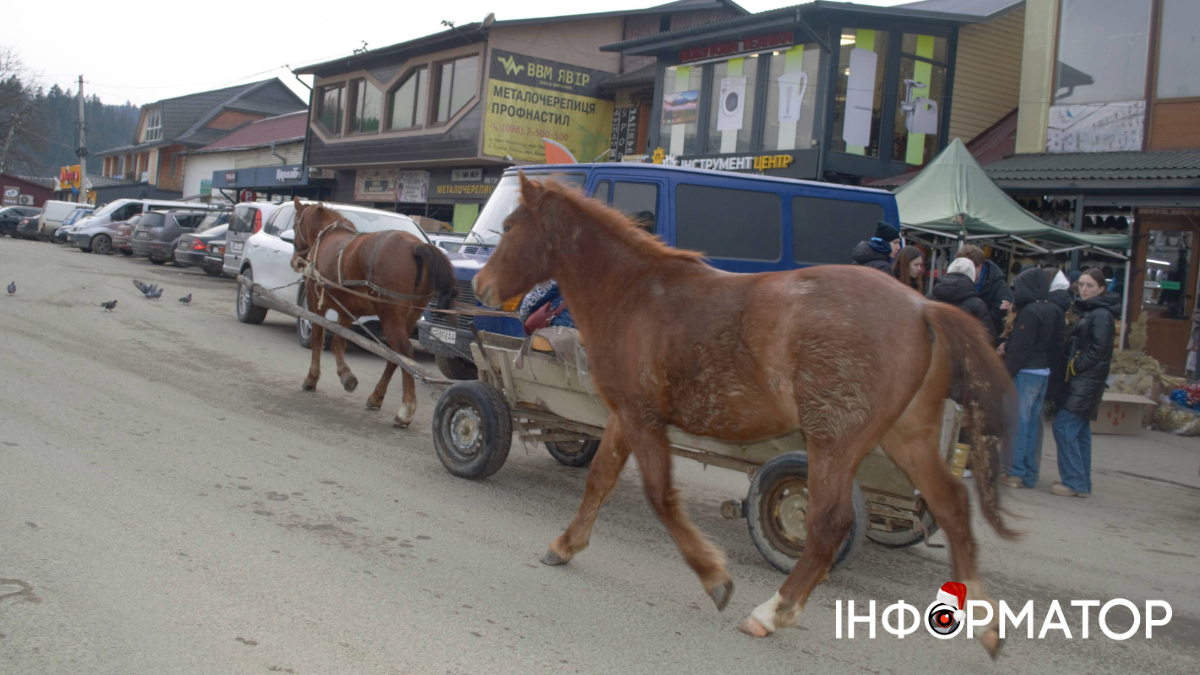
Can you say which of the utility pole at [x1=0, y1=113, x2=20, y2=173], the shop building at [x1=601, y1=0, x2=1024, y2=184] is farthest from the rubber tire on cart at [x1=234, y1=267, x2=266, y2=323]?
the utility pole at [x1=0, y1=113, x2=20, y2=173]

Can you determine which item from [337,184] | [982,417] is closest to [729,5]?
[337,184]

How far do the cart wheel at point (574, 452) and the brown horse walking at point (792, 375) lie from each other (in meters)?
2.61

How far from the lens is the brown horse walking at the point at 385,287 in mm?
8516

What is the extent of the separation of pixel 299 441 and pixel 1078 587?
18.9 ft

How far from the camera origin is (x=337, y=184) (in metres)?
35.2

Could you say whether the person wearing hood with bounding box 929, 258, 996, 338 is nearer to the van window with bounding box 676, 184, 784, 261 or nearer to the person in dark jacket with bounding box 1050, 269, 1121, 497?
the person in dark jacket with bounding box 1050, 269, 1121, 497

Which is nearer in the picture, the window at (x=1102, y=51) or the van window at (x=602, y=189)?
the van window at (x=602, y=189)

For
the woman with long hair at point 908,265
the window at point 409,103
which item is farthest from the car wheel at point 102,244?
the woman with long hair at point 908,265

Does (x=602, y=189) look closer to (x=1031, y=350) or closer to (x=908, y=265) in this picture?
(x=908, y=265)

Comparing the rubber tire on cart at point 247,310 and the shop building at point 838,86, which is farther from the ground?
the shop building at point 838,86

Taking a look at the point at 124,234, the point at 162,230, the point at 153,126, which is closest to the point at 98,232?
the point at 124,234

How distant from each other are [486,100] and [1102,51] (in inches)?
620

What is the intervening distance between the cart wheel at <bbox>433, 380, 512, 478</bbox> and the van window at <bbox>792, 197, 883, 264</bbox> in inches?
132

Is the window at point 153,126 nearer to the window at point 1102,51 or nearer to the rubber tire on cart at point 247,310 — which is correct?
the rubber tire on cart at point 247,310
